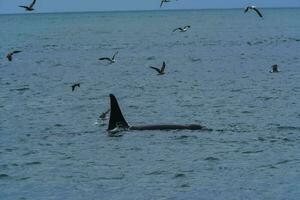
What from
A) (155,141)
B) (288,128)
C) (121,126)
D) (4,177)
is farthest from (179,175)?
(288,128)

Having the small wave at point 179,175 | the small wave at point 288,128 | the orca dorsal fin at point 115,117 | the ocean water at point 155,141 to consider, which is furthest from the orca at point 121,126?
the small wave at point 179,175

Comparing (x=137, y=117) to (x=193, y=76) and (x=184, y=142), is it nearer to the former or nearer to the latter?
(x=184, y=142)

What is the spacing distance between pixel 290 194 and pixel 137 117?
16.6 metres

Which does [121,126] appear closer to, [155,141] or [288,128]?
[155,141]

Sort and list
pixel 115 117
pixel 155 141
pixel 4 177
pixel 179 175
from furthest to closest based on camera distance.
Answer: pixel 115 117, pixel 155 141, pixel 4 177, pixel 179 175

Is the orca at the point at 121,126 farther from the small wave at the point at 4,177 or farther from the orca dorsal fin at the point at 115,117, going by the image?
the small wave at the point at 4,177

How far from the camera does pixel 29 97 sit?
48906 mm

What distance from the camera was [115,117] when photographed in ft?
104

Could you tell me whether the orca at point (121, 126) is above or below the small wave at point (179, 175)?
above

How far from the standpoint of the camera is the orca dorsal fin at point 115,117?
31.3 m

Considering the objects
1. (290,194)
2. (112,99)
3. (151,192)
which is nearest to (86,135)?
(112,99)

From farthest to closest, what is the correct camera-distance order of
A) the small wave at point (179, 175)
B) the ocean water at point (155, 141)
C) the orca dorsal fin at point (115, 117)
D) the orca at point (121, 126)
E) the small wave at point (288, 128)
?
the small wave at point (288, 128)
the orca at point (121, 126)
the orca dorsal fin at point (115, 117)
the small wave at point (179, 175)
the ocean water at point (155, 141)

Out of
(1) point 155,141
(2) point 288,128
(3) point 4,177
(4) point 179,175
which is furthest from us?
(2) point 288,128

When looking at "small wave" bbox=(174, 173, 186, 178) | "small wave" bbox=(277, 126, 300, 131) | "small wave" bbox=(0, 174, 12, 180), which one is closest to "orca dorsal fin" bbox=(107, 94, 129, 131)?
"small wave" bbox=(277, 126, 300, 131)
